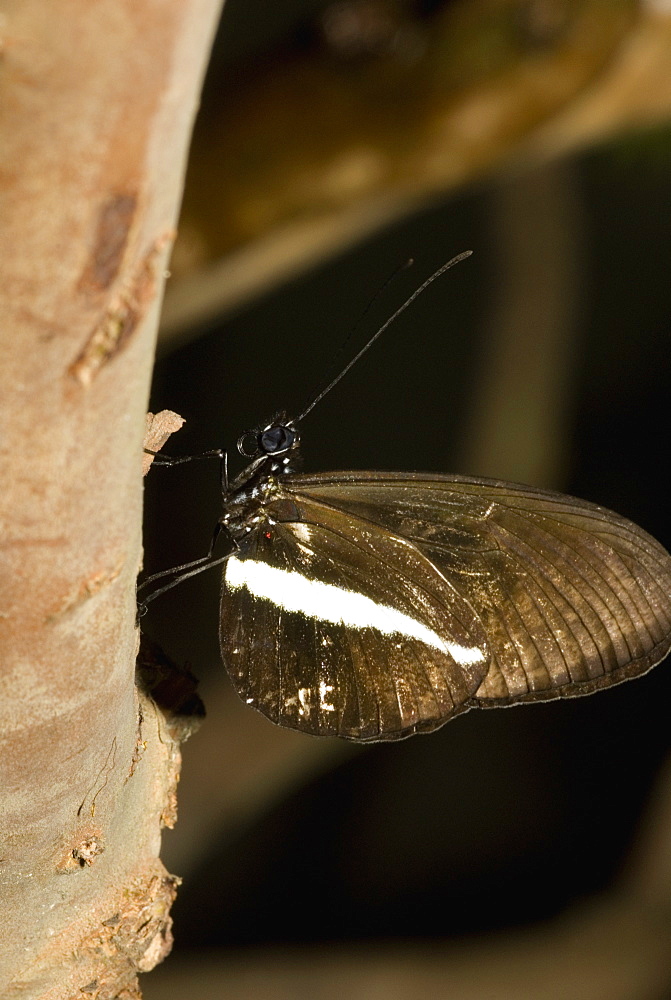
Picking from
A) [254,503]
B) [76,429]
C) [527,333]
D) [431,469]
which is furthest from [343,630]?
[431,469]

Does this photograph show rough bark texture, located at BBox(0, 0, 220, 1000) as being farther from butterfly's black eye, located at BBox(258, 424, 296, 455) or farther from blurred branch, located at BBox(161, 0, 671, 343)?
blurred branch, located at BBox(161, 0, 671, 343)

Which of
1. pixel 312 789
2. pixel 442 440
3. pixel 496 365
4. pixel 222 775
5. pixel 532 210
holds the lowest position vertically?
pixel 312 789

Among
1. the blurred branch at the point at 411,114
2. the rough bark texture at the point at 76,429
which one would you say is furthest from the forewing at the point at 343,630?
the blurred branch at the point at 411,114

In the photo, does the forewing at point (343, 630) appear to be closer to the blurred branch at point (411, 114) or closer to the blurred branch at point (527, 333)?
the blurred branch at point (411, 114)

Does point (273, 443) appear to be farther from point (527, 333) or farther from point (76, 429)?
point (527, 333)

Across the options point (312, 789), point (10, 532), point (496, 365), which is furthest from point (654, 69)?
point (312, 789)

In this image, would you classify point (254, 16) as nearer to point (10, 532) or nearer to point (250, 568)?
point (250, 568)

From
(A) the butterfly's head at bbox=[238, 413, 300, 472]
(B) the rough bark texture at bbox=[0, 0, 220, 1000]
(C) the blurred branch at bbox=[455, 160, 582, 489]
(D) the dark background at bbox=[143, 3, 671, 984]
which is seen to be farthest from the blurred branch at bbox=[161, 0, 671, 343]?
(D) the dark background at bbox=[143, 3, 671, 984]
